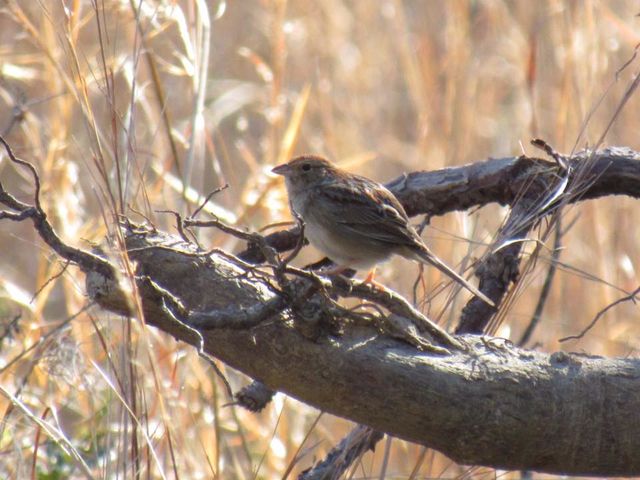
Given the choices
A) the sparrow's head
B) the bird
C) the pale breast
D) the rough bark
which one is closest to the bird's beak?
the sparrow's head

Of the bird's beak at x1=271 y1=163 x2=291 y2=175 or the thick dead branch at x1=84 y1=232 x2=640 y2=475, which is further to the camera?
the bird's beak at x1=271 y1=163 x2=291 y2=175

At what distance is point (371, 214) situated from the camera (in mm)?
3488

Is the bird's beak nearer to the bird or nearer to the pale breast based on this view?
the bird

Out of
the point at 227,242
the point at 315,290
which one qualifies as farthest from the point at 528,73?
the point at 315,290

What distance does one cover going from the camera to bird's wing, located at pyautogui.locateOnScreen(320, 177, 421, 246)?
3354 millimetres

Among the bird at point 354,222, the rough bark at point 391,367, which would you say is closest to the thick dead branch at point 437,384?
the rough bark at point 391,367

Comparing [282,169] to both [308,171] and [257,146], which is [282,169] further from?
[257,146]

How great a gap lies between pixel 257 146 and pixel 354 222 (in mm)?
3844

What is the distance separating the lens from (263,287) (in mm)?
2230

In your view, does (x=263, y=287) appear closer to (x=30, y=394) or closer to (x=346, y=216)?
(x=346, y=216)

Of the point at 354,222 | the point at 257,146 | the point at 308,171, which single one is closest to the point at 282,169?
the point at 308,171

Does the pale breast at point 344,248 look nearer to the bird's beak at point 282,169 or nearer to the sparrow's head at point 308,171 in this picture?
the sparrow's head at point 308,171

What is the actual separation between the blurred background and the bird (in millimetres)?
197

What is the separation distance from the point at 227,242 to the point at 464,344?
2.52 metres
